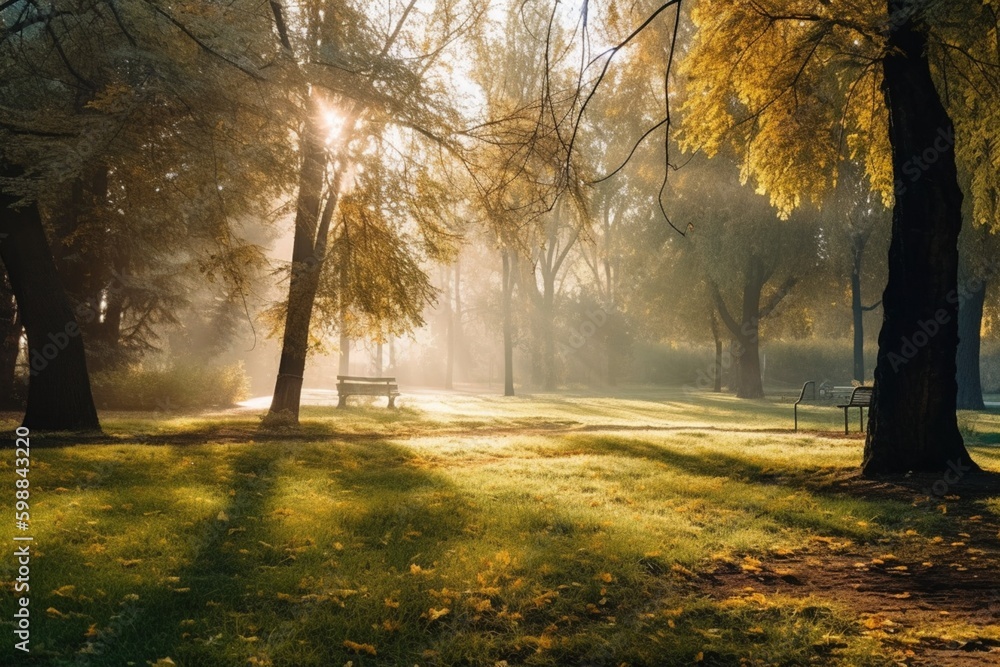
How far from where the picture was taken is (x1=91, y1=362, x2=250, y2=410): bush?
19.8 meters

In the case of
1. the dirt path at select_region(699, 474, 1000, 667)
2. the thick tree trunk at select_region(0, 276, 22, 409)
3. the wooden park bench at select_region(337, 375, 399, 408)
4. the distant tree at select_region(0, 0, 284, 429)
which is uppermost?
the distant tree at select_region(0, 0, 284, 429)

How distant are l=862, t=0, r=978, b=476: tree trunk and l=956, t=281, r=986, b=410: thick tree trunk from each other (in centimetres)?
1726

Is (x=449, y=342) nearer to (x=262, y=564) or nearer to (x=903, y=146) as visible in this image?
(x=903, y=146)

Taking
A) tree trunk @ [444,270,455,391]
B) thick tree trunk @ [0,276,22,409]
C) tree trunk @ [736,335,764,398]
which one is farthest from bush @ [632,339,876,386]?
thick tree trunk @ [0,276,22,409]

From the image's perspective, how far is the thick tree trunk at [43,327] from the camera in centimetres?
1124

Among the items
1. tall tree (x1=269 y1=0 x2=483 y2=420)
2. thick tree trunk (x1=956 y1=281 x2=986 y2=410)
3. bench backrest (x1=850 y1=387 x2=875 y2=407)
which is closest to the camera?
tall tree (x1=269 y1=0 x2=483 y2=420)

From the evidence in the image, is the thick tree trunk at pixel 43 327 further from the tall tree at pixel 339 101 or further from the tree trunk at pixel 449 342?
→ the tree trunk at pixel 449 342

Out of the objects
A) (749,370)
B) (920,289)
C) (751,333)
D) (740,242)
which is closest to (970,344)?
(751,333)

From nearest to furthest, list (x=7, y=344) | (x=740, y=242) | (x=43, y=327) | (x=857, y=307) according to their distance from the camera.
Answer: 1. (x=43, y=327)
2. (x=7, y=344)
3. (x=740, y=242)
4. (x=857, y=307)

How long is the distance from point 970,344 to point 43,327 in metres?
25.6

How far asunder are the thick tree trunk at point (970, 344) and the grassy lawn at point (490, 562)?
15574 mm

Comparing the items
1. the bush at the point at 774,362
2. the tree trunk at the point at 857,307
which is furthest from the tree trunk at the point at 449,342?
the tree trunk at the point at 857,307

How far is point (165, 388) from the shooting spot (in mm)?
20859

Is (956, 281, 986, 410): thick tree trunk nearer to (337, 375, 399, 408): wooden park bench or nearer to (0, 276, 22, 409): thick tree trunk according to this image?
(337, 375, 399, 408): wooden park bench
